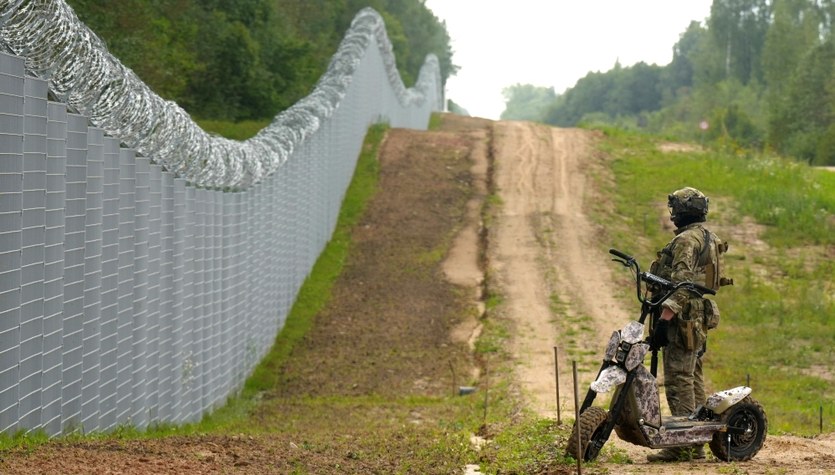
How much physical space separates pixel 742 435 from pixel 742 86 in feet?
288

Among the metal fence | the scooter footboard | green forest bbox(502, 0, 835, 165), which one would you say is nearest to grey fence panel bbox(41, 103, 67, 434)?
the metal fence

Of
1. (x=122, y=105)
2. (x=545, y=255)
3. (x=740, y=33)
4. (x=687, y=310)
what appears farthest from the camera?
(x=740, y=33)

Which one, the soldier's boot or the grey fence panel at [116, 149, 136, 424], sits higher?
the grey fence panel at [116, 149, 136, 424]

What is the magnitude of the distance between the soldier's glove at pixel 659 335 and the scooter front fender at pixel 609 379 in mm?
676

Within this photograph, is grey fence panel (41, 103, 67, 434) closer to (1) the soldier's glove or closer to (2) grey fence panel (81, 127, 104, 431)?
(2) grey fence panel (81, 127, 104, 431)

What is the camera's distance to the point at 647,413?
930cm

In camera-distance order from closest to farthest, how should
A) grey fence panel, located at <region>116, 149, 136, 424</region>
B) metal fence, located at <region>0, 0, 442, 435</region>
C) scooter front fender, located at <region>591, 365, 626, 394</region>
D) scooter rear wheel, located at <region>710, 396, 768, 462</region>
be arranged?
metal fence, located at <region>0, 0, 442, 435</region> < scooter front fender, located at <region>591, 365, 626, 394</region> < scooter rear wheel, located at <region>710, 396, 768, 462</region> < grey fence panel, located at <region>116, 149, 136, 424</region>

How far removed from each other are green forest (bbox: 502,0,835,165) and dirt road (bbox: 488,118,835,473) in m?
7.73

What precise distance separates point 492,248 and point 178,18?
12.1 m

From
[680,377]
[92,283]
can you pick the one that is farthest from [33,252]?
[680,377]

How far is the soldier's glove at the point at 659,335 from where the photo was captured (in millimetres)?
9812

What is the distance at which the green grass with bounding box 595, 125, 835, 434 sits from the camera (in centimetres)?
1714

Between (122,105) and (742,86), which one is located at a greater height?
(742,86)

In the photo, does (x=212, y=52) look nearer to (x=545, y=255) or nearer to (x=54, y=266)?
(x=545, y=255)
